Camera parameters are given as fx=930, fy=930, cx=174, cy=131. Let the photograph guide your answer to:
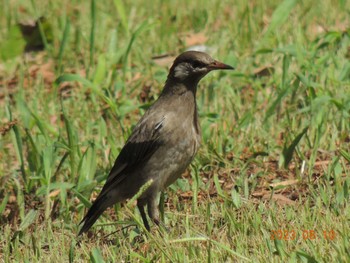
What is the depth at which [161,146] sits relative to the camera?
666cm

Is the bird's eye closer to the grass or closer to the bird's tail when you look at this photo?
the grass

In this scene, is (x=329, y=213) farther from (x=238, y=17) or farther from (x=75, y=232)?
(x=238, y=17)

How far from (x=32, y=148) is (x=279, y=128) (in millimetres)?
2107

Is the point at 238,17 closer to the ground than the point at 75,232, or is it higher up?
higher up

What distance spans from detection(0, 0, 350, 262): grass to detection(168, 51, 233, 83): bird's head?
68cm

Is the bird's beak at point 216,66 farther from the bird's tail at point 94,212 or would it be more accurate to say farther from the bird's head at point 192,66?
the bird's tail at point 94,212

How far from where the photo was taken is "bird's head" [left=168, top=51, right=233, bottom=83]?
6.86 m

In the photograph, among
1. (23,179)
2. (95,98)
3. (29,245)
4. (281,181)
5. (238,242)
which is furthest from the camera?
(95,98)

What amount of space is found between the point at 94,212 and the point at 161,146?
68cm

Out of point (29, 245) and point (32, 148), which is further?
point (32, 148)

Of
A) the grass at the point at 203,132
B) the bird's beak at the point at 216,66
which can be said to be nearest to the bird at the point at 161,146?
the bird's beak at the point at 216,66

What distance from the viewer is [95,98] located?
9094 mm

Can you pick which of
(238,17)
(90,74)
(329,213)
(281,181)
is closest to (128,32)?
(90,74)

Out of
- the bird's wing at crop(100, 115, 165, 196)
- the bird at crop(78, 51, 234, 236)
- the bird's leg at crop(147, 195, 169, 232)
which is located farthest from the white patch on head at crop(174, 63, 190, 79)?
the bird's leg at crop(147, 195, 169, 232)
